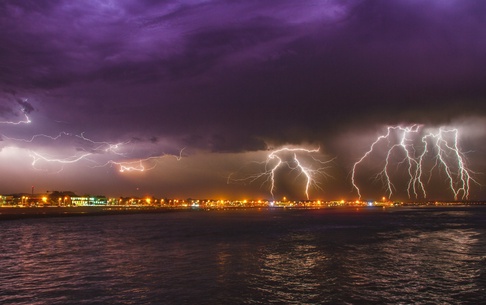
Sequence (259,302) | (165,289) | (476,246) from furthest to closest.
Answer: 1. (476,246)
2. (165,289)
3. (259,302)

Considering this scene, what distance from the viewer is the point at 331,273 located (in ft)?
65.7

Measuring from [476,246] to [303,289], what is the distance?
837 inches

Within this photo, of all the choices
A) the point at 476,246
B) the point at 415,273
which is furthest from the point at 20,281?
the point at 476,246

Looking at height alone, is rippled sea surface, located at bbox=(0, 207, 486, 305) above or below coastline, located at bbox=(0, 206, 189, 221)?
below

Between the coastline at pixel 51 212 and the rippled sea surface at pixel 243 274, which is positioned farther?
the coastline at pixel 51 212

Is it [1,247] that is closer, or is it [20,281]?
[20,281]

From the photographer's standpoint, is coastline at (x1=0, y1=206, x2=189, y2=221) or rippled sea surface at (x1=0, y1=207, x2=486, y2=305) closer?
rippled sea surface at (x1=0, y1=207, x2=486, y2=305)

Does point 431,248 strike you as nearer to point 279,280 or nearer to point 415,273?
point 415,273

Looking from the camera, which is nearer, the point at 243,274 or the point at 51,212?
the point at 243,274

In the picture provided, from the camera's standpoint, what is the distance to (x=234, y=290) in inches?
647

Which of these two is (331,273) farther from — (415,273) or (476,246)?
(476,246)

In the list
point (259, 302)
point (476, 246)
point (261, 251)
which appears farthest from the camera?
point (476, 246)

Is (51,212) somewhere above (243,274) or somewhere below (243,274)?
above

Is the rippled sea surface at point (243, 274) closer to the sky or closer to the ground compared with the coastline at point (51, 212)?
closer to the ground
